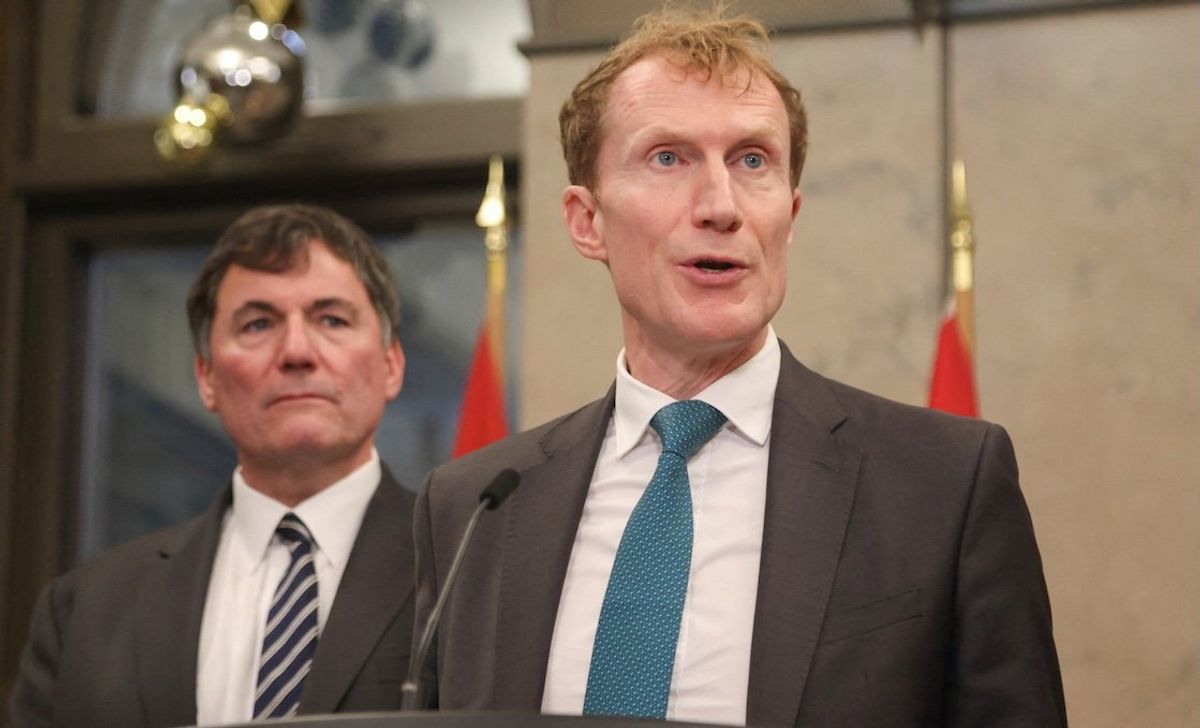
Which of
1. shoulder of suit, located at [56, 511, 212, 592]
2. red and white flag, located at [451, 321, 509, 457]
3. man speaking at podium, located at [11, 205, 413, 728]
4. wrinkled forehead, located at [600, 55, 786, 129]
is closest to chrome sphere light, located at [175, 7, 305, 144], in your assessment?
red and white flag, located at [451, 321, 509, 457]

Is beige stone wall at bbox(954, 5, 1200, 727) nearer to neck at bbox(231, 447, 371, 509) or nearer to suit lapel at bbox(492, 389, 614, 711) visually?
neck at bbox(231, 447, 371, 509)

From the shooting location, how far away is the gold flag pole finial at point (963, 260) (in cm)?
354

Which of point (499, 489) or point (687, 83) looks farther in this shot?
point (687, 83)

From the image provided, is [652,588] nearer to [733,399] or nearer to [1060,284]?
[733,399]

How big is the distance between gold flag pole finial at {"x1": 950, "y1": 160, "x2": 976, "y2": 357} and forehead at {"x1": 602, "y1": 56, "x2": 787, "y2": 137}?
1.47 m

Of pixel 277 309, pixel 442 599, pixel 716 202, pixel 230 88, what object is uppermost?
pixel 230 88

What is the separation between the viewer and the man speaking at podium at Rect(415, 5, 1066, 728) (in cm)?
188

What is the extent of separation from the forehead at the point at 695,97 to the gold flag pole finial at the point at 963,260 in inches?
57.8

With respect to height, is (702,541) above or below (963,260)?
below

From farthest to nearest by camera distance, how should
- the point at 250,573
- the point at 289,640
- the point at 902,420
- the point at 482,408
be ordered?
the point at 482,408
the point at 250,573
the point at 289,640
the point at 902,420

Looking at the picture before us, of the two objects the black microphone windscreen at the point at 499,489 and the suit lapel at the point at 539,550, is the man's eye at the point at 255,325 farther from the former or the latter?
the black microphone windscreen at the point at 499,489

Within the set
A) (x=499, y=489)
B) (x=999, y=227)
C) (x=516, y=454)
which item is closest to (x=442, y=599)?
(x=499, y=489)

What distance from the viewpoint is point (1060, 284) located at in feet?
12.3

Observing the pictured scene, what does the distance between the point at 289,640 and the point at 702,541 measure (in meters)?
0.86
